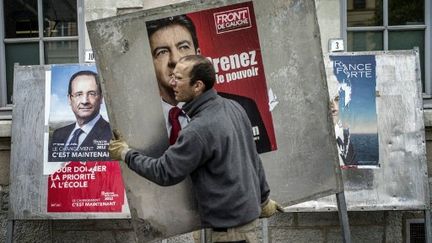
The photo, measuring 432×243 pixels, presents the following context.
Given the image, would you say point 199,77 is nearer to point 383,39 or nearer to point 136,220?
point 136,220

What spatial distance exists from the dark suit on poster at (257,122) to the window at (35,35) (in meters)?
3.33

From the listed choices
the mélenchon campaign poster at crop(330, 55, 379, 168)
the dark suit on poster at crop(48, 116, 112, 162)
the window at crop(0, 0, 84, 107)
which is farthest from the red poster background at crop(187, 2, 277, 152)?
the window at crop(0, 0, 84, 107)

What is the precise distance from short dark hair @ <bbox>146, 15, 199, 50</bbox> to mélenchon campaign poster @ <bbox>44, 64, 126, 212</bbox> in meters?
2.28

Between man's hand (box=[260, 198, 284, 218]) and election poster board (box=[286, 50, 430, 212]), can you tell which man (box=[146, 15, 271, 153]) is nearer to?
man's hand (box=[260, 198, 284, 218])

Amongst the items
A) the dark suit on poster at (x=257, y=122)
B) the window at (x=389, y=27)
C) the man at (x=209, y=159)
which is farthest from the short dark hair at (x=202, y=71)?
the window at (x=389, y=27)

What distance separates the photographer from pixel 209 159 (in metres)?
3.12

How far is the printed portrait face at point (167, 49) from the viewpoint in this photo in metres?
3.31

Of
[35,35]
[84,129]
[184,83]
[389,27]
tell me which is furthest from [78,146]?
[389,27]

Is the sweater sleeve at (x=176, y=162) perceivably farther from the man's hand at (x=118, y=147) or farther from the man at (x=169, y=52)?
the man at (x=169, y=52)

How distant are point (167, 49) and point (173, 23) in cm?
14

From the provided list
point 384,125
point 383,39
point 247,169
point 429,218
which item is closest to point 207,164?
point 247,169

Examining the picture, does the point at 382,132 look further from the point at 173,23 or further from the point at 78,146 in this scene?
the point at 173,23

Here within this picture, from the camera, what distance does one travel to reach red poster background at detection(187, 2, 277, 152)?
11.3 feet

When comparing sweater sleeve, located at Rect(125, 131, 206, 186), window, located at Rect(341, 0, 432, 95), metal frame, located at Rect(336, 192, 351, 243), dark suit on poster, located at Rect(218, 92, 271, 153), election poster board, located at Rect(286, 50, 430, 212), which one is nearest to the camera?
sweater sleeve, located at Rect(125, 131, 206, 186)
